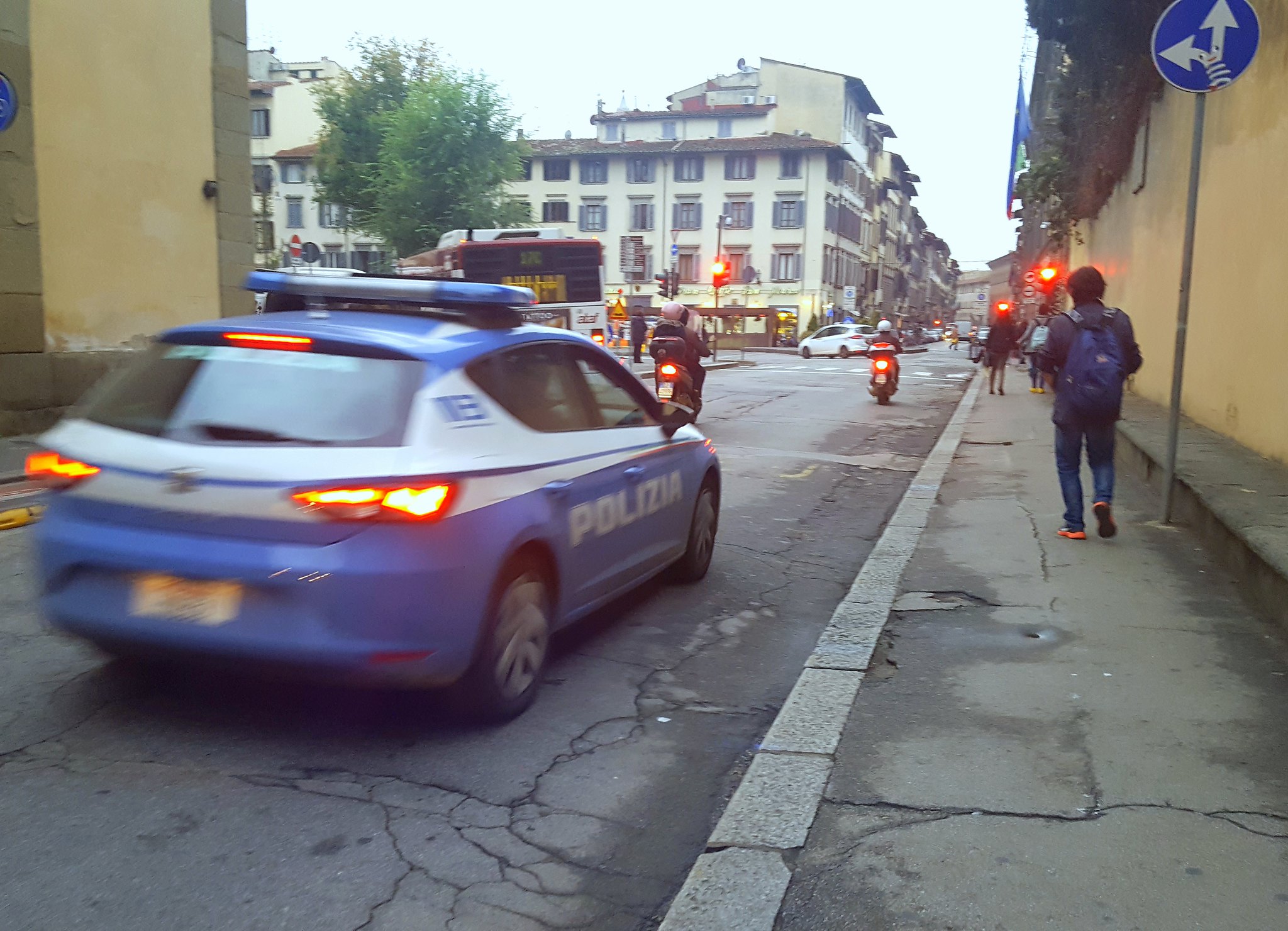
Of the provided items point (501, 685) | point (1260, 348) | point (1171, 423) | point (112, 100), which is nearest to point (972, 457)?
point (1260, 348)

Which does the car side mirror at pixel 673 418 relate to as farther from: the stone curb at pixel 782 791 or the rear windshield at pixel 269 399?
the rear windshield at pixel 269 399

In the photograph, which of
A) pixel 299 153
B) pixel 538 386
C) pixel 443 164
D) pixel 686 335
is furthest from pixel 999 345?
pixel 299 153

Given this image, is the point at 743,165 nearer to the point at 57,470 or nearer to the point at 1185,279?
the point at 1185,279

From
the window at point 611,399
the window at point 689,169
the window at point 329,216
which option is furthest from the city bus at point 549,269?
the window at point 689,169

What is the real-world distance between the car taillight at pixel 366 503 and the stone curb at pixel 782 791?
1373 mm

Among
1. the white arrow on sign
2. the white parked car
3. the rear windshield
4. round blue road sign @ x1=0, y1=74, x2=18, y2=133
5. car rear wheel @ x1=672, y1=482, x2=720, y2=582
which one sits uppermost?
the white arrow on sign

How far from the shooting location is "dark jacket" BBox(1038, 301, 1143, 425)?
7430mm

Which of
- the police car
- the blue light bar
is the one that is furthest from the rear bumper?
the blue light bar

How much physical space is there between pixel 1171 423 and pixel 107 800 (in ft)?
21.9

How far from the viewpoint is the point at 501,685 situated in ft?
14.0

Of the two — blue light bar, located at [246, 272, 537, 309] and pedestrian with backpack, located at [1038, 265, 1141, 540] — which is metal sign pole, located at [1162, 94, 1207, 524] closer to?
pedestrian with backpack, located at [1038, 265, 1141, 540]

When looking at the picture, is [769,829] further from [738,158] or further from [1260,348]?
[738,158]

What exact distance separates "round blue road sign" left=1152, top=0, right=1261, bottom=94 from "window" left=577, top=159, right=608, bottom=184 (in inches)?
2465

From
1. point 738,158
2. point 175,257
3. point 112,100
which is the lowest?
point 175,257
